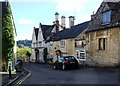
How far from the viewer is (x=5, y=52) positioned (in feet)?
103

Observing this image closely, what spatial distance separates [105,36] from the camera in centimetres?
3134

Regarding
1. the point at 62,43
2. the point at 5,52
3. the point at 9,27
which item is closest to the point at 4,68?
the point at 5,52

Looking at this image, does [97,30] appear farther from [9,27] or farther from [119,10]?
[9,27]

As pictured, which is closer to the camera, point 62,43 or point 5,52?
point 5,52

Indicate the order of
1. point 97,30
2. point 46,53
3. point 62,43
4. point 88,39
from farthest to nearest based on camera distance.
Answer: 1. point 46,53
2. point 62,43
3. point 88,39
4. point 97,30

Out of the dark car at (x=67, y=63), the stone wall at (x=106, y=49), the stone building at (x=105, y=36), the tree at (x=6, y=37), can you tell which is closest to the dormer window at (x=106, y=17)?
the stone building at (x=105, y=36)

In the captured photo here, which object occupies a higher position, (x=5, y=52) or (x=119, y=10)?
(x=119, y=10)

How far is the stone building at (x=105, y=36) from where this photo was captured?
96.4ft

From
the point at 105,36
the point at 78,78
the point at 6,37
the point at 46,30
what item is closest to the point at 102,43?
the point at 105,36

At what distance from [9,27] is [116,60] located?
12.5 m

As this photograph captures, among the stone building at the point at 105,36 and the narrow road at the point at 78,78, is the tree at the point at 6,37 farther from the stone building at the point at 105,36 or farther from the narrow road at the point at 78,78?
the stone building at the point at 105,36

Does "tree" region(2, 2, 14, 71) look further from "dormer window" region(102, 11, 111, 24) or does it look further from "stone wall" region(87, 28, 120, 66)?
"dormer window" region(102, 11, 111, 24)

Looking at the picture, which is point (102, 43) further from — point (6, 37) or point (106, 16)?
point (6, 37)

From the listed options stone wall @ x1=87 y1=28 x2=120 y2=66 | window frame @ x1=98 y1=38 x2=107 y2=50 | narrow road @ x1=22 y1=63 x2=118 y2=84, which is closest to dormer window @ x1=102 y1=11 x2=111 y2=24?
stone wall @ x1=87 y1=28 x2=120 y2=66
